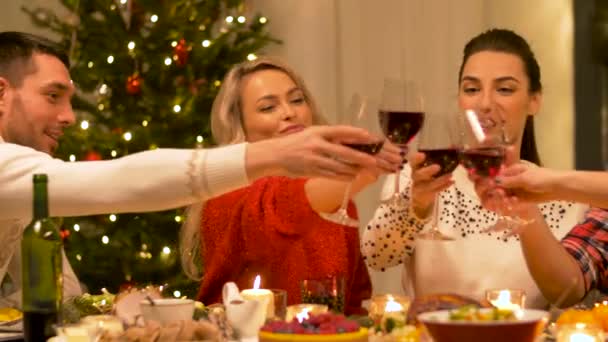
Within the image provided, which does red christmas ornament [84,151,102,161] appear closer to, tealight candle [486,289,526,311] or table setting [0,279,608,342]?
table setting [0,279,608,342]

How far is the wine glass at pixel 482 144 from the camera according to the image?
2088 mm

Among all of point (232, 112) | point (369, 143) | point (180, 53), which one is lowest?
point (369, 143)

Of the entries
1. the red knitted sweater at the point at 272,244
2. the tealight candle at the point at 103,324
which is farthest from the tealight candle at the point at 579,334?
the red knitted sweater at the point at 272,244

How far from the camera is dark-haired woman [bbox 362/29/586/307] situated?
2.93 metres

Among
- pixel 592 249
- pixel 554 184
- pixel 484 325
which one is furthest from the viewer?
pixel 592 249

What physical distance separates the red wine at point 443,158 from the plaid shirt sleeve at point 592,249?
774 mm

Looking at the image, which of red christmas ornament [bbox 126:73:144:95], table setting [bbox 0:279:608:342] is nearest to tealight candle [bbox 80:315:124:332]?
table setting [bbox 0:279:608:342]

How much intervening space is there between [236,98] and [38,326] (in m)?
1.70

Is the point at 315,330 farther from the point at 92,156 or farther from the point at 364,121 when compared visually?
the point at 92,156

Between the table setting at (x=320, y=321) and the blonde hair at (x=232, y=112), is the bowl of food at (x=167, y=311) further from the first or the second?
the blonde hair at (x=232, y=112)

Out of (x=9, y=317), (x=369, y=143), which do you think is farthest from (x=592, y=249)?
(x=9, y=317)

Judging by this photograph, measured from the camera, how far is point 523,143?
3326mm

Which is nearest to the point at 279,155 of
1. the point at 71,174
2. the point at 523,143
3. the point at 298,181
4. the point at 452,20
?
the point at 71,174

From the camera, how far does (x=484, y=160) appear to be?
84.4 inches
